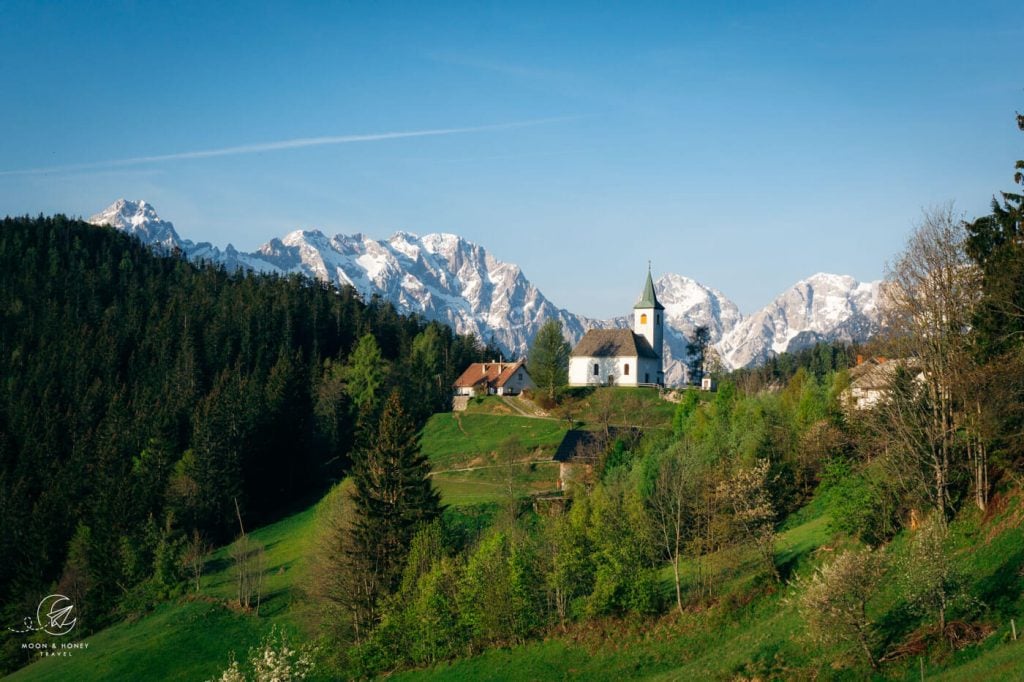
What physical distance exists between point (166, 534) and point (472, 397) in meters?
42.7

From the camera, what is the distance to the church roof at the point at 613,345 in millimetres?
110188

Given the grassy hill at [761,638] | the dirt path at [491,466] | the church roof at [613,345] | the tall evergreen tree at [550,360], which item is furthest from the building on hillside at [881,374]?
the church roof at [613,345]

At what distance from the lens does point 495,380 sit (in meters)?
115

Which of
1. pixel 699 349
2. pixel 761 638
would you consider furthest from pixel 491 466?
pixel 699 349

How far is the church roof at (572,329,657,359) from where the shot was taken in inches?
4338

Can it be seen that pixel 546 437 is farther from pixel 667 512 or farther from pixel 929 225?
pixel 929 225

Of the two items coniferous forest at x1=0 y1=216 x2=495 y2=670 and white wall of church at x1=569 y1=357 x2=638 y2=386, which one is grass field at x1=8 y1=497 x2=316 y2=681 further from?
white wall of church at x1=569 y1=357 x2=638 y2=386

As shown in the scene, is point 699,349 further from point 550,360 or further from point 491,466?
point 491,466

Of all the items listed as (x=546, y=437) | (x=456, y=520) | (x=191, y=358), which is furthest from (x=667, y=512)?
(x=191, y=358)

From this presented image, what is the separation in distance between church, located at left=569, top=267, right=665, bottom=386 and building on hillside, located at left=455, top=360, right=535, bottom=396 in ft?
20.6

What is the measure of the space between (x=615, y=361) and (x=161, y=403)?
58.6 m

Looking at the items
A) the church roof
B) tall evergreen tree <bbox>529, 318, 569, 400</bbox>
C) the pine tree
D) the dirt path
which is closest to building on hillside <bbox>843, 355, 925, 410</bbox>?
the pine tree

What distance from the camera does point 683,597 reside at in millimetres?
43844

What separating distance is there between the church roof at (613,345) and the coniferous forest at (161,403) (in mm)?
19647
